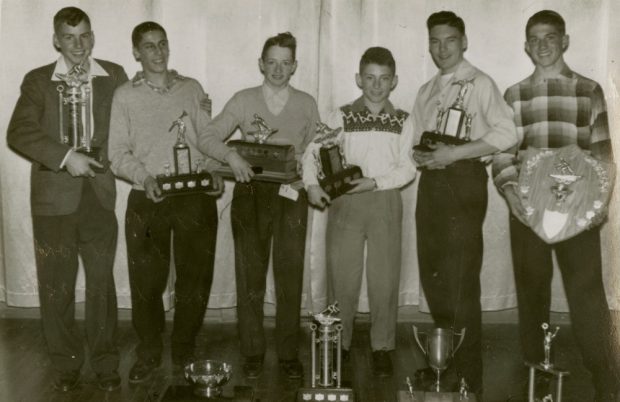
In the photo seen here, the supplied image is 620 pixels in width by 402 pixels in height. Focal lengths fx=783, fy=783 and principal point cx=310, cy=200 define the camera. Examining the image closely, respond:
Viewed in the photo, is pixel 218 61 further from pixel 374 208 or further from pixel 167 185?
pixel 374 208

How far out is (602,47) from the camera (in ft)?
14.2

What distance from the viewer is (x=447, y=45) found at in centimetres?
380

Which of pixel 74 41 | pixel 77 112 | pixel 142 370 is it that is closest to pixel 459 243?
pixel 142 370

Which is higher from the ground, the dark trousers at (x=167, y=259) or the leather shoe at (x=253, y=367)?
the dark trousers at (x=167, y=259)

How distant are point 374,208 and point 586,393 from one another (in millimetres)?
1311

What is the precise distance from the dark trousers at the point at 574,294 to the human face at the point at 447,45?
81 centimetres

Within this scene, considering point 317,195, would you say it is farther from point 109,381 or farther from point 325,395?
point 109,381

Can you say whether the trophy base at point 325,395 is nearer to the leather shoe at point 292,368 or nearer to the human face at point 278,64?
the leather shoe at point 292,368

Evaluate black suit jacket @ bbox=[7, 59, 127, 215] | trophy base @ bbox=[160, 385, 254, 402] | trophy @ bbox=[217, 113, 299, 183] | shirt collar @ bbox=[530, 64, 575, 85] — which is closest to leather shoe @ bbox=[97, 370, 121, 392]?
trophy base @ bbox=[160, 385, 254, 402]

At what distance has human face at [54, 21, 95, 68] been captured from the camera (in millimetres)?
3629

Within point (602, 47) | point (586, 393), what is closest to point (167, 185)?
point (586, 393)

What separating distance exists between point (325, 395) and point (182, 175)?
1.27 meters

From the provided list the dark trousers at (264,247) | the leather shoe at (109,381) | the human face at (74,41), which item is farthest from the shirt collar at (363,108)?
the leather shoe at (109,381)

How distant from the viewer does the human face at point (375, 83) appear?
376cm
